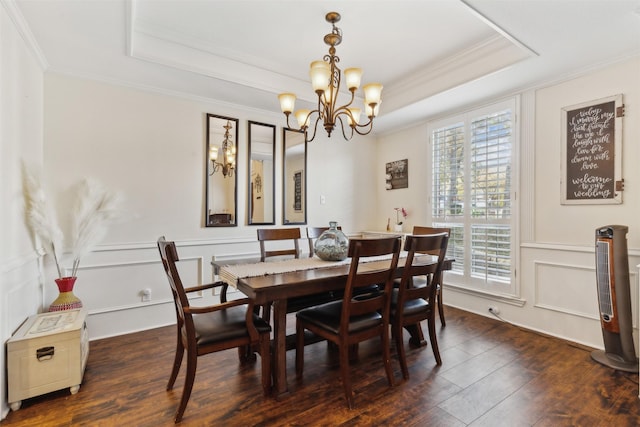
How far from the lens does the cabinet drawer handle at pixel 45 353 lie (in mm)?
1920

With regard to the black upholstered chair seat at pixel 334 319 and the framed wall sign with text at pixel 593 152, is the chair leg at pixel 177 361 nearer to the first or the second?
the black upholstered chair seat at pixel 334 319

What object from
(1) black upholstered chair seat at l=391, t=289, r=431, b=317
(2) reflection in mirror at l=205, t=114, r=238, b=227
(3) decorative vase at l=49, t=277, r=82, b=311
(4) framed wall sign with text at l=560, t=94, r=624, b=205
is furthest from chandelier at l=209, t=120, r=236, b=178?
(4) framed wall sign with text at l=560, t=94, r=624, b=205

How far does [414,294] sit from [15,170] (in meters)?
2.85

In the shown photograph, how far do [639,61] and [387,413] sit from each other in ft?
10.7

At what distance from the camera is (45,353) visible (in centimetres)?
194

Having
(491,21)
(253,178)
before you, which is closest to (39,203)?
(253,178)

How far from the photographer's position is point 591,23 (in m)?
2.12

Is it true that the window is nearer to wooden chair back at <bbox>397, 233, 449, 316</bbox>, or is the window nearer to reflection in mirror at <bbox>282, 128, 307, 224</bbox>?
wooden chair back at <bbox>397, 233, 449, 316</bbox>

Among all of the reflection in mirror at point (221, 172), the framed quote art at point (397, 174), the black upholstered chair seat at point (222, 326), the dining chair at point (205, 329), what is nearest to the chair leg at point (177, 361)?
the dining chair at point (205, 329)

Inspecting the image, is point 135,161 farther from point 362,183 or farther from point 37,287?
point 362,183

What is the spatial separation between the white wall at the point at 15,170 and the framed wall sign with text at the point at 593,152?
427 centimetres

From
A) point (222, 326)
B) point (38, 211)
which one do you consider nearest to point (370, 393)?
point (222, 326)

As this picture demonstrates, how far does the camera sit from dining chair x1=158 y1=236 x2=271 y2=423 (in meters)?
1.72

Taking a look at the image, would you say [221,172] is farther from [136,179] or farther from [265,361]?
[265,361]
